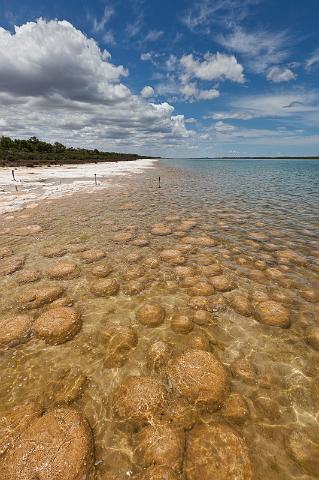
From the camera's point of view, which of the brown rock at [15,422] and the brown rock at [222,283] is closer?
the brown rock at [15,422]

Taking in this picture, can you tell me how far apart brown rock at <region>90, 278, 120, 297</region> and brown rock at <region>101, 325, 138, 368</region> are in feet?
5.53

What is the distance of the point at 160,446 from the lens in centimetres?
390

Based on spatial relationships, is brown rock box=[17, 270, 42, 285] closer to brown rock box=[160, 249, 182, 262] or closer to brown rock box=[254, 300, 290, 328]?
brown rock box=[160, 249, 182, 262]

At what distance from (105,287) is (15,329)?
2.94 meters

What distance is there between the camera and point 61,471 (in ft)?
11.5

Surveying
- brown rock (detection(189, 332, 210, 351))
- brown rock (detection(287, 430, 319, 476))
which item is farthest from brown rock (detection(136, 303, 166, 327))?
brown rock (detection(287, 430, 319, 476))

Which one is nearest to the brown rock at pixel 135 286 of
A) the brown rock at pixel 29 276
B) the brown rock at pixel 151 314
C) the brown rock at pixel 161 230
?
the brown rock at pixel 151 314

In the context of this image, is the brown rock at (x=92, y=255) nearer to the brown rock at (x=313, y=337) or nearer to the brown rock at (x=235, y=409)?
the brown rock at (x=235, y=409)

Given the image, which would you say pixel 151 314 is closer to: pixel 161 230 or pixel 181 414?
pixel 181 414

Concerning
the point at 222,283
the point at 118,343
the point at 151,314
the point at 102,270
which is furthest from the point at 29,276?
the point at 222,283

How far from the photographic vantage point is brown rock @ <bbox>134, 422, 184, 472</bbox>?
3.73m

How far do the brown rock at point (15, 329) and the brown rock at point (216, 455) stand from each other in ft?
15.4

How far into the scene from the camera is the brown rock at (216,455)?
3607 mm

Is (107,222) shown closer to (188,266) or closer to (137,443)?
(188,266)
